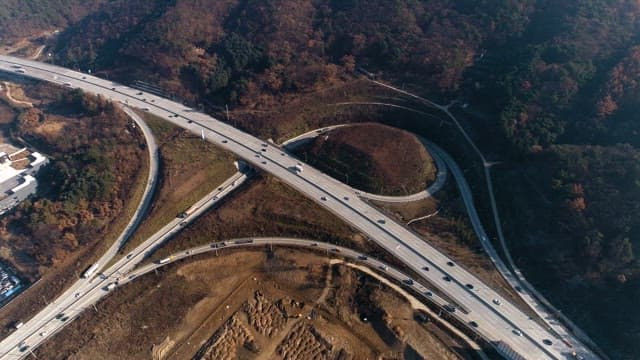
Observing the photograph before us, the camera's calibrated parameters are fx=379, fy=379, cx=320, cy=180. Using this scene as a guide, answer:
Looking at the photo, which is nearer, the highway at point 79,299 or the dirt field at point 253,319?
the dirt field at point 253,319

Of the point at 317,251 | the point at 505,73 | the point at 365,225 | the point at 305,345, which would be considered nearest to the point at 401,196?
the point at 365,225

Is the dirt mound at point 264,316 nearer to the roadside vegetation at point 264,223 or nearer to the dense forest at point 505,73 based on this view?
the roadside vegetation at point 264,223

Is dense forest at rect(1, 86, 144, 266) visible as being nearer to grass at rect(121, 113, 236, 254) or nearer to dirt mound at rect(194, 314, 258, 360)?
grass at rect(121, 113, 236, 254)

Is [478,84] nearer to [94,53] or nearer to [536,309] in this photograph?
[536,309]

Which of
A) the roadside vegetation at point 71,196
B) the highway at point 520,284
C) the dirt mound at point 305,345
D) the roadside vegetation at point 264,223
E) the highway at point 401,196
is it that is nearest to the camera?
the dirt mound at point 305,345

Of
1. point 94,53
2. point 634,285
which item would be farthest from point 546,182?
point 94,53

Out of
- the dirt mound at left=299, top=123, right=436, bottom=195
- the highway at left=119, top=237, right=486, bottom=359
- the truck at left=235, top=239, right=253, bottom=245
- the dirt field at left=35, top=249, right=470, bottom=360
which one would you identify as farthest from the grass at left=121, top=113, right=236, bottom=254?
the dirt mound at left=299, top=123, right=436, bottom=195

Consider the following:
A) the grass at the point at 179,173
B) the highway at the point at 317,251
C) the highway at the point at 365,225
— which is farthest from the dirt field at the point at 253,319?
the grass at the point at 179,173
